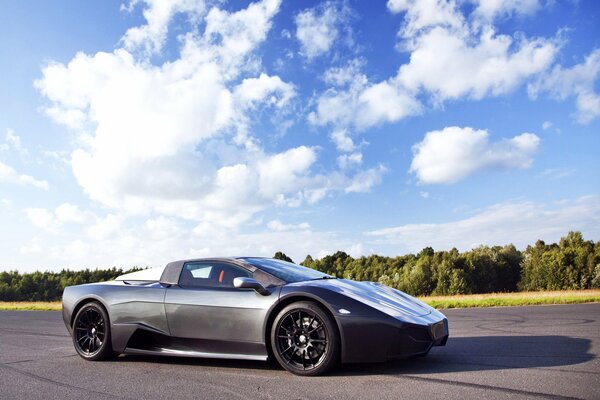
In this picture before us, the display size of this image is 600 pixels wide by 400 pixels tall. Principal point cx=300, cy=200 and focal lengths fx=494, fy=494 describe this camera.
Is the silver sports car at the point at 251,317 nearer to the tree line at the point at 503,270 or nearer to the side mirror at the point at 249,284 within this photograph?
the side mirror at the point at 249,284

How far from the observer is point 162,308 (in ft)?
18.6

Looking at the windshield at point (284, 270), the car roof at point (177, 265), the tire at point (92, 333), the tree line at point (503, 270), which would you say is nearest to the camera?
the windshield at point (284, 270)

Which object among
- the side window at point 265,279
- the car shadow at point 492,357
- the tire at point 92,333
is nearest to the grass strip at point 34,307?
the tire at point 92,333

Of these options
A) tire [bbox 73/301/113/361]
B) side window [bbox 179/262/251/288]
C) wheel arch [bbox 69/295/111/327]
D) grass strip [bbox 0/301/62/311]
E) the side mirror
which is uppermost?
side window [bbox 179/262/251/288]

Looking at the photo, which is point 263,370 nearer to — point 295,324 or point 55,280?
point 295,324

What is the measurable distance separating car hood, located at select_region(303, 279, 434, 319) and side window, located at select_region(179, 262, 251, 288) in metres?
0.92

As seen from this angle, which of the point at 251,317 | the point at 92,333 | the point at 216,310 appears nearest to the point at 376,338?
the point at 251,317

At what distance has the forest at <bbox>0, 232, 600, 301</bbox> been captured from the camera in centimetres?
6009

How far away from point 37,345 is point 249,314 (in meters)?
4.92

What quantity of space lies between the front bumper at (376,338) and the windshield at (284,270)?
0.96 metres

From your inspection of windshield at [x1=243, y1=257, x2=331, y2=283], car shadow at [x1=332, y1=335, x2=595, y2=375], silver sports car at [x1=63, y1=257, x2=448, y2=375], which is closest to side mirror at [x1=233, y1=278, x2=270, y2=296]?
silver sports car at [x1=63, y1=257, x2=448, y2=375]

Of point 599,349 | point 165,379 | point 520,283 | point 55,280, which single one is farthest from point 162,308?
point 55,280

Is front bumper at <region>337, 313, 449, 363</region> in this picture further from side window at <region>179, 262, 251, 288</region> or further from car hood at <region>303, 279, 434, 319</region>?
side window at <region>179, 262, 251, 288</region>

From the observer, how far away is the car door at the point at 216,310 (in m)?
5.05
